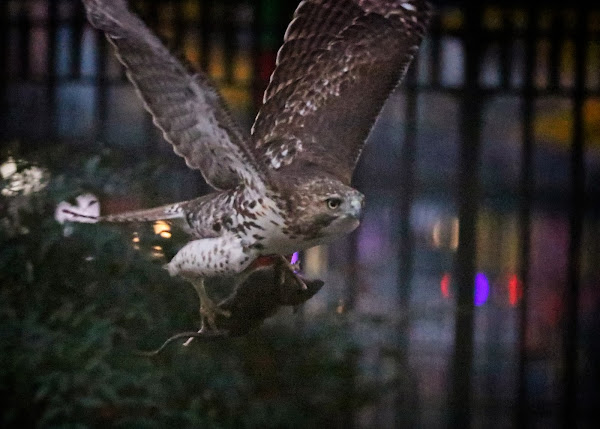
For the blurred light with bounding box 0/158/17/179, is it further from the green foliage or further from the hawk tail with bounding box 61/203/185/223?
the hawk tail with bounding box 61/203/185/223

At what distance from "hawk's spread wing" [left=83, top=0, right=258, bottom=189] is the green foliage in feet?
0.73

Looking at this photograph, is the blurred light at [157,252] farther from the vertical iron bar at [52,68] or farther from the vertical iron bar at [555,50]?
the vertical iron bar at [555,50]

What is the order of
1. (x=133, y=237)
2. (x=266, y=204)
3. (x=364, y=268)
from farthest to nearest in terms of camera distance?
(x=364, y=268) → (x=133, y=237) → (x=266, y=204)

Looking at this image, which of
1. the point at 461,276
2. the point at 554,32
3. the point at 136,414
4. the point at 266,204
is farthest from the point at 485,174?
the point at 136,414

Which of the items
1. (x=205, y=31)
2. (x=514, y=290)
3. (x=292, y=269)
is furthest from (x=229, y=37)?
(x=514, y=290)

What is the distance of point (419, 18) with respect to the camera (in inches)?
60.7

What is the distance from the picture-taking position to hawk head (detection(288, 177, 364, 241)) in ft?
4.33

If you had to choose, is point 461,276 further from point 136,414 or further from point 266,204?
point 136,414

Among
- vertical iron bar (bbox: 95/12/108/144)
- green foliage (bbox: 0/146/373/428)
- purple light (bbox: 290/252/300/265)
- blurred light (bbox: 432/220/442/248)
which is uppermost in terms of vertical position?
vertical iron bar (bbox: 95/12/108/144)

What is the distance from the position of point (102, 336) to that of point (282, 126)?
19.9 inches

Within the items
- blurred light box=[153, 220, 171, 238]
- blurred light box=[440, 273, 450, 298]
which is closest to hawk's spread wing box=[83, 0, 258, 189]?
blurred light box=[153, 220, 171, 238]

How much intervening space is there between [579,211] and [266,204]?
2.61 feet

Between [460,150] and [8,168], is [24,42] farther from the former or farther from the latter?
[460,150]

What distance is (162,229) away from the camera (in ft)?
4.86
